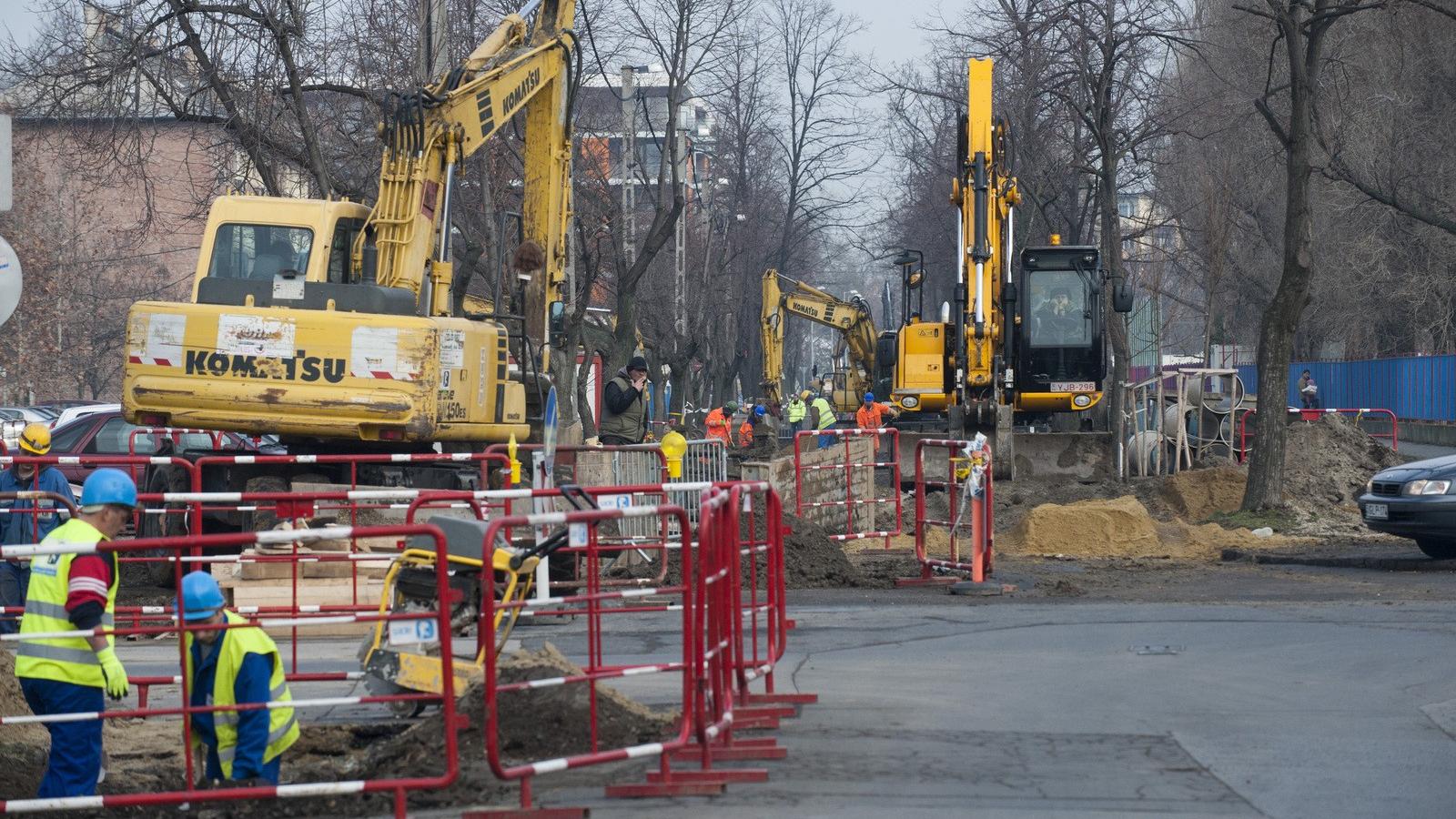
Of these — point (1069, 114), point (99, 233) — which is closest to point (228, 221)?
point (1069, 114)

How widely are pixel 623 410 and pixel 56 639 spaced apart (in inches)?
502

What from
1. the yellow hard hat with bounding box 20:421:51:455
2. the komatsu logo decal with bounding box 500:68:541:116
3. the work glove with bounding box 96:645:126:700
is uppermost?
the komatsu logo decal with bounding box 500:68:541:116

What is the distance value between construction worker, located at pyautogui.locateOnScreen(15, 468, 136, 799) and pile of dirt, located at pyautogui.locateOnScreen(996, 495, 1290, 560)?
12746mm

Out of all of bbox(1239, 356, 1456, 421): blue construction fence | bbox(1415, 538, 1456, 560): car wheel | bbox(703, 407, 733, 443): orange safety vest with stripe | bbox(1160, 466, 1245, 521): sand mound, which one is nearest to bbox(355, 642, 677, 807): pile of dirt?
bbox(1415, 538, 1456, 560): car wheel

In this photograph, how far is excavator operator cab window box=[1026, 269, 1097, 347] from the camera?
84.5 feet

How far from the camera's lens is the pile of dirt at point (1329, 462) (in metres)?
21.7

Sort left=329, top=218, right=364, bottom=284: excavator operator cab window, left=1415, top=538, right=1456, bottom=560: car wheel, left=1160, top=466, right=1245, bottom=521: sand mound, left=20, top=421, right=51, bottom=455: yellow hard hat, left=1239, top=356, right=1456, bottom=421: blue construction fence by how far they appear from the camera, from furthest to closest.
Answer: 1. left=1239, top=356, right=1456, bottom=421: blue construction fence
2. left=1160, top=466, right=1245, bottom=521: sand mound
3. left=329, top=218, right=364, bottom=284: excavator operator cab window
4. left=1415, top=538, right=1456, bottom=560: car wheel
5. left=20, top=421, right=51, bottom=455: yellow hard hat

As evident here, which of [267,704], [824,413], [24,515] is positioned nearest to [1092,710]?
[267,704]

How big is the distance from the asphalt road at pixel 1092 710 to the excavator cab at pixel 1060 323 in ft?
40.3

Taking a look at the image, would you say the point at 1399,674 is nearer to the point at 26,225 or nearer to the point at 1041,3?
the point at 1041,3

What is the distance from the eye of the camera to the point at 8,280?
942 cm

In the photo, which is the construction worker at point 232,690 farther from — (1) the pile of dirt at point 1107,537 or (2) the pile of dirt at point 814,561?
(1) the pile of dirt at point 1107,537

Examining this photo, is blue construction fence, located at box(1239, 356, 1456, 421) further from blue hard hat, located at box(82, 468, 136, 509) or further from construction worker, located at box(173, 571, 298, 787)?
blue hard hat, located at box(82, 468, 136, 509)

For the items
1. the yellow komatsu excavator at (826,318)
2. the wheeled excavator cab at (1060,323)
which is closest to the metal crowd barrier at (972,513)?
the wheeled excavator cab at (1060,323)
